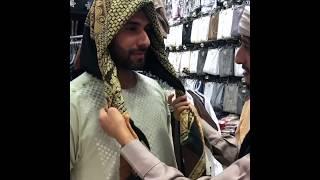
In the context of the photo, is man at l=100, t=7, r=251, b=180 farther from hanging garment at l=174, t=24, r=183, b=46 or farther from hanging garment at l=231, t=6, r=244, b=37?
hanging garment at l=174, t=24, r=183, b=46

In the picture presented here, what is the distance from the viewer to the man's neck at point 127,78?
3.46 ft

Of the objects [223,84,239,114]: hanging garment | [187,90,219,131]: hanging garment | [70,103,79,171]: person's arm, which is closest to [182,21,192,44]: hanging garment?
[223,84,239,114]: hanging garment

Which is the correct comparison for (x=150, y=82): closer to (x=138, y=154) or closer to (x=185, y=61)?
(x=138, y=154)

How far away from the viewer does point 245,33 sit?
2.98 feet

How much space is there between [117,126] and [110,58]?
0.19 m

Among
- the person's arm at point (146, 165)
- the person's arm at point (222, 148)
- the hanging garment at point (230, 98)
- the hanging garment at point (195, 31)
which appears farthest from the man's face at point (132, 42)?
the hanging garment at point (195, 31)

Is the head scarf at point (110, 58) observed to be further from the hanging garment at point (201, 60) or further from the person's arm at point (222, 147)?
the hanging garment at point (201, 60)

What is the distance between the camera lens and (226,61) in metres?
3.09

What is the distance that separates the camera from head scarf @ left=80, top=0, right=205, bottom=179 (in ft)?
2.98

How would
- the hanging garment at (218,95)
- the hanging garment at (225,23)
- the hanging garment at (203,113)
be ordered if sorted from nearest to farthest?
the hanging garment at (203,113) < the hanging garment at (225,23) < the hanging garment at (218,95)
